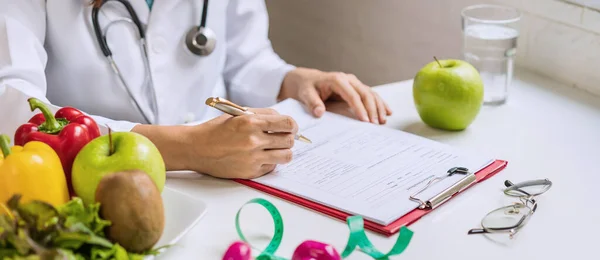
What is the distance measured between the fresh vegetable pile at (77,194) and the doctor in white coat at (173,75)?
0.59ft

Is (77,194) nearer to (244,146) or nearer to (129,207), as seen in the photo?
(129,207)

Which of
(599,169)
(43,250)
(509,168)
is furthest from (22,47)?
(599,169)

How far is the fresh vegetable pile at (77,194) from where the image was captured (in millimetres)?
745

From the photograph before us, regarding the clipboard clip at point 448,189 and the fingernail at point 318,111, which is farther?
the fingernail at point 318,111

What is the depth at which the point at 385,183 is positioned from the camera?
3.47 feet

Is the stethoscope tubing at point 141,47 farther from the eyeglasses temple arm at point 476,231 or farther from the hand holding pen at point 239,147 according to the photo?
the eyeglasses temple arm at point 476,231

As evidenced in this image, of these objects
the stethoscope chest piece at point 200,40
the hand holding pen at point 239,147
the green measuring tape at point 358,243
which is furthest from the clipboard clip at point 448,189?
the stethoscope chest piece at point 200,40

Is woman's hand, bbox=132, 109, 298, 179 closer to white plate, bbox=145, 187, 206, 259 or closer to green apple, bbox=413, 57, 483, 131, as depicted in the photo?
white plate, bbox=145, 187, 206, 259

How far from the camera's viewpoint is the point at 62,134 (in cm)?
96

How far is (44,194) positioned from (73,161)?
0.10 m

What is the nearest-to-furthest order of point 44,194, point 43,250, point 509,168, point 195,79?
point 43,250
point 44,194
point 509,168
point 195,79

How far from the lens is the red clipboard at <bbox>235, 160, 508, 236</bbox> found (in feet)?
3.11

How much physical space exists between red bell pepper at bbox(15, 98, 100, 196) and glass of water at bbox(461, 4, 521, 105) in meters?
0.77

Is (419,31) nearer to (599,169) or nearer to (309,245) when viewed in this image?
(599,169)
